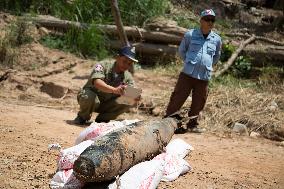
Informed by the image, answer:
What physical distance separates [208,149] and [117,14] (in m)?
3.66

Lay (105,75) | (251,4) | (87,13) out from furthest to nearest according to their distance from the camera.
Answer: (251,4)
(87,13)
(105,75)

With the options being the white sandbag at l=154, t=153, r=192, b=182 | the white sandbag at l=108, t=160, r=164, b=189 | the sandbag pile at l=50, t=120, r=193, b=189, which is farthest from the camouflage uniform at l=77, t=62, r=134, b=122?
the white sandbag at l=108, t=160, r=164, b=189

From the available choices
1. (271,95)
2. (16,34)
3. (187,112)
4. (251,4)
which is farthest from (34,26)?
(251,4)

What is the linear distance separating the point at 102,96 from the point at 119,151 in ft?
8.17

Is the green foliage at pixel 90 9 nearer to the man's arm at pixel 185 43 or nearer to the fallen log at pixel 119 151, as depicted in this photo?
the man's arm at pixel 185 43

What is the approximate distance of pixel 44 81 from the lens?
761 centimetres

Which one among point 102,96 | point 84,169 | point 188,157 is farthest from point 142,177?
point 102,96

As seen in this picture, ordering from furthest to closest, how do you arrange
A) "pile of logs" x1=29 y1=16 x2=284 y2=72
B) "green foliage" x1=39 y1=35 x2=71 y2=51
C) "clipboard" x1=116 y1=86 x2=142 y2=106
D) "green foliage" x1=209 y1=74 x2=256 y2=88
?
"pile of logs" x1=29 y1=16 x2=284 y2=72 < "green foliage" x1=39 y1=35 x2=71 y2=51 < "green foliage" x1=209 y1=74 x2=256 y2=88 < "clipboard" x1=116 y1=86 x2=142 y2=106

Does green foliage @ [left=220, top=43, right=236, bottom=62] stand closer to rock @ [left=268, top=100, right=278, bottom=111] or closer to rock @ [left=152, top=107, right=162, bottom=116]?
rock @ [left=268, top=100, right=278, bottom=111]

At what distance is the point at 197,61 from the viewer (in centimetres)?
564

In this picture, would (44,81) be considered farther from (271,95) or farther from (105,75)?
(271,95)

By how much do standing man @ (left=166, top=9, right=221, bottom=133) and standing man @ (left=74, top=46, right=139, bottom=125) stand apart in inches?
26.8

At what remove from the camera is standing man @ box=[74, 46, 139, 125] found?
5.19 m

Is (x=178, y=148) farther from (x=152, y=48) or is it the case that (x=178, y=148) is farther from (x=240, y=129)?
(x=152, y=48)
